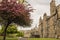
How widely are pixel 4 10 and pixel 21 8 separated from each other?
6.08 feet

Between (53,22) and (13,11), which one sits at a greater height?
(13,11)

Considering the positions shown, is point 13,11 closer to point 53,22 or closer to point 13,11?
point 13,11

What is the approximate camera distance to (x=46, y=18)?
76.9m

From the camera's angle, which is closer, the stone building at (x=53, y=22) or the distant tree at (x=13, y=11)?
the distant tree at (x=13, y=11)

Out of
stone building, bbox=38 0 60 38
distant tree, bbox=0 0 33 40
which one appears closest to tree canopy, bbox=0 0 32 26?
distant tree, bbox=0 0 33 40

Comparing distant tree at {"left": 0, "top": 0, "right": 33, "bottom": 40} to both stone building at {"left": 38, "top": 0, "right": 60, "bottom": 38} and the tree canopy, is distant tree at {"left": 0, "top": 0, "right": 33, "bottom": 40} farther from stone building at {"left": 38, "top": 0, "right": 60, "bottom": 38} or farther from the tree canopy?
stone building at {"left": 38, "top": 0, "right": 60, "bottom": 38}

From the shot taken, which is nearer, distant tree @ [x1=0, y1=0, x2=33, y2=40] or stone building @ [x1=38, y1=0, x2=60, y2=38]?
distant tree @ [x1=0, y1=0, x2=33, y2=40]

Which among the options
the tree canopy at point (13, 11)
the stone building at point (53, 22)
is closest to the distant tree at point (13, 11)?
the tree canopy at point (13, 11)

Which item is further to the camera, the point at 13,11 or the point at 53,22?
the point at 53,22

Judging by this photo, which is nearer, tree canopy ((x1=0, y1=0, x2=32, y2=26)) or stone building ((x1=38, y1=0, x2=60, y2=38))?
tree canopy ((x1=0, y1=0, x2=32, y2=26))

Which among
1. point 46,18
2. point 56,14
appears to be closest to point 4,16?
point 56,14

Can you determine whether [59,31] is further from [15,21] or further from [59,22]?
[15,21]

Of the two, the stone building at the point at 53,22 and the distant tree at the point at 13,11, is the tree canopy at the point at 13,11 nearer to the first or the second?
the distant tree at the point at 13,11

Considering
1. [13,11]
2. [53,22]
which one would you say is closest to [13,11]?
[13,11]
